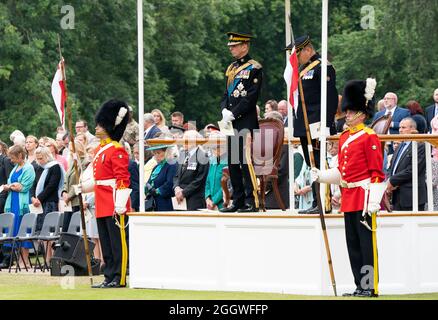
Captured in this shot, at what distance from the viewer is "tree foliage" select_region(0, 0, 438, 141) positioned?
119ft

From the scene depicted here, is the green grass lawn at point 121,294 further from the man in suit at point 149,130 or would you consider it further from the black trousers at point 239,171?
the man in suit at point 149,130

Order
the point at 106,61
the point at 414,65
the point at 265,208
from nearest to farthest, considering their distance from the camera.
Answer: the point at 265,208
the point at 414,65
the point at 106,61

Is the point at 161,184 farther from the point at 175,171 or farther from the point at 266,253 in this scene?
the point at 266,253

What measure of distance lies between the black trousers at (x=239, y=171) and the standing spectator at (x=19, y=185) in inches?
254

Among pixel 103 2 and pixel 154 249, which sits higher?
pixel 103 2

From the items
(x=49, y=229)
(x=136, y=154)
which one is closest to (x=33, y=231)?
(x=49, y=229)

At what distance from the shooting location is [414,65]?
37.8 meters

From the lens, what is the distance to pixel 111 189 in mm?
17406

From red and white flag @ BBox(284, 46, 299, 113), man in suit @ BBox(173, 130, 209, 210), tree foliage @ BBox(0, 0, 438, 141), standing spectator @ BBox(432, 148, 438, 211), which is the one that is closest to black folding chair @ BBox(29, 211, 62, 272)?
man in suit @ BBox(173, 130, 209, 210)

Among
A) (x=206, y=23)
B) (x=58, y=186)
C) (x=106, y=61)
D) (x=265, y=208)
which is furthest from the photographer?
(x=206, y=23)

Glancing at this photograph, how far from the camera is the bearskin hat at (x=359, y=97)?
16000 mm
